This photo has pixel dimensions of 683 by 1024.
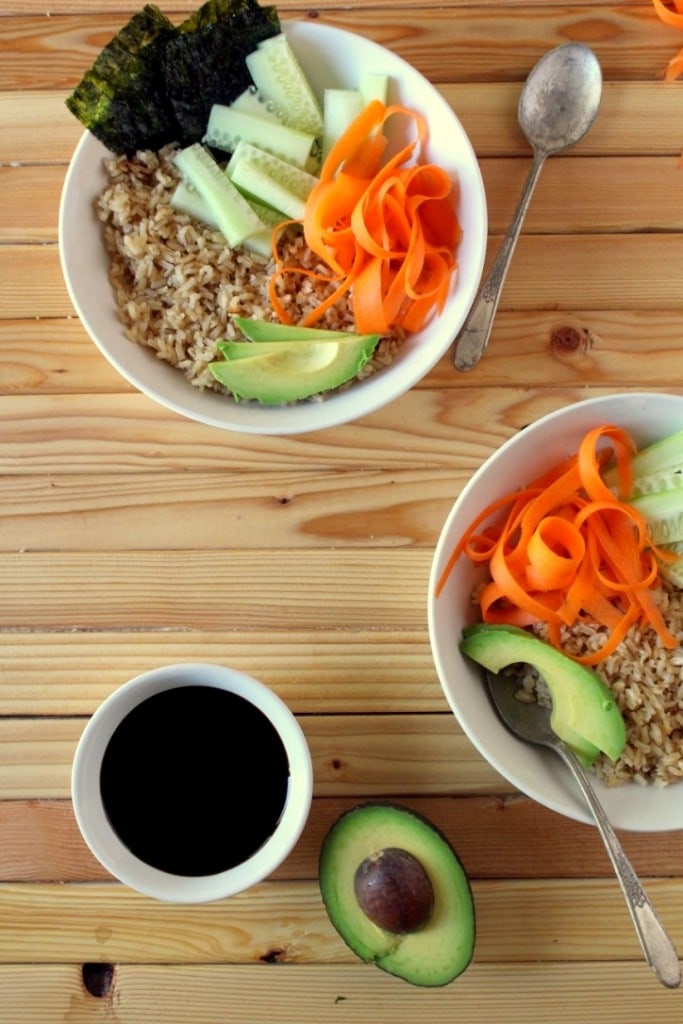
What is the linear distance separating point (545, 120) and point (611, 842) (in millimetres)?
892

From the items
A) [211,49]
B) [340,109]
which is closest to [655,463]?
[340,109]

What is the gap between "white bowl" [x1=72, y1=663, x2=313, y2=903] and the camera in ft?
3.17

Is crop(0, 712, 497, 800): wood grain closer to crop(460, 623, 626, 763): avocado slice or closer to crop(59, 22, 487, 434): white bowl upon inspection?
crop(460, 623, 626, 763): avocado slice

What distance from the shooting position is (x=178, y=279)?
1109 mm

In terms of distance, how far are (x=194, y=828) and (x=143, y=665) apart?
222 mm

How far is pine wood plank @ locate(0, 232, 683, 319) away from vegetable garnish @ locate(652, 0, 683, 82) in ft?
0.73

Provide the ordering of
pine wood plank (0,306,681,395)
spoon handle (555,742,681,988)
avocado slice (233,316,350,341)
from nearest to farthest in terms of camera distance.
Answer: spoon handle (555,742,681,988)
avocado slice (233,316,350,341)
pine wood plank (0,306,681,395)

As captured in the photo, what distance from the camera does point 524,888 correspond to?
3.73 ft

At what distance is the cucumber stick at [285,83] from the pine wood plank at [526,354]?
0.35m

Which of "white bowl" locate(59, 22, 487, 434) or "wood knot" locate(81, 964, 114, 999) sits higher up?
"white bowl" locate(59, 22, 487, 434)

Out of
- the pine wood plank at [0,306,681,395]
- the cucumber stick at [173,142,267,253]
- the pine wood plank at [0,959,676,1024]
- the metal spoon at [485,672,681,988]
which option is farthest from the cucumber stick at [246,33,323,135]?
the pine wood plank at [0,959,676,1024]

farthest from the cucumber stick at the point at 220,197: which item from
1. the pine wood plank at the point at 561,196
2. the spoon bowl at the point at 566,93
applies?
the spoon bowl at the point at 566,93

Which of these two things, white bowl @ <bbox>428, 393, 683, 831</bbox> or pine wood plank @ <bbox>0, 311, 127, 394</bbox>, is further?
pine wood plank @ <bbox>0, 311, 127, 394</bbox>

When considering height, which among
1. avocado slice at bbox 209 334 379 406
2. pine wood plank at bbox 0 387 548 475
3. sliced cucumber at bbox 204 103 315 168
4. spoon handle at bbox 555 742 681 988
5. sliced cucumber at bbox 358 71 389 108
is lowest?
spoon handle at bbox 555 742 681 988
